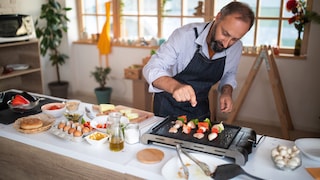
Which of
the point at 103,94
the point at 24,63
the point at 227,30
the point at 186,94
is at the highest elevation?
the point at 227,30

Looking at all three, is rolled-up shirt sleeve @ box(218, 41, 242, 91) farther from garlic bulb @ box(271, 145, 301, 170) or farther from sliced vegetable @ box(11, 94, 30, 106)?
sliced vegetable @ box(11, 94, 30, 106)

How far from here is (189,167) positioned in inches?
53.1

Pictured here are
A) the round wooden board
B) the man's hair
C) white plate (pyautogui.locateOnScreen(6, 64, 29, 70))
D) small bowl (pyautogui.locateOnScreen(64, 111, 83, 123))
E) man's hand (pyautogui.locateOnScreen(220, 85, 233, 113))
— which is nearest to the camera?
the round wooden board

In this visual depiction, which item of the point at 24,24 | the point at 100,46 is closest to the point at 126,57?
the point at 100,46

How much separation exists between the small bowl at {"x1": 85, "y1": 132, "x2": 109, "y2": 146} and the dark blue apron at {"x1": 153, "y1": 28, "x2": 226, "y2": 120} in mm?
703

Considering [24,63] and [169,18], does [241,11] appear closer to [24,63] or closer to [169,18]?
[169,18]

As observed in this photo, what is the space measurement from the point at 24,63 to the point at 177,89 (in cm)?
292

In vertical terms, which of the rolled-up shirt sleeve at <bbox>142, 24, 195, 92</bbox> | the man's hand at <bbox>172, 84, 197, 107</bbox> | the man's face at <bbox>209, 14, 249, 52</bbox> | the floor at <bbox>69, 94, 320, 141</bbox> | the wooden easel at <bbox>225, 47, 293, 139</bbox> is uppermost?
the man's face at <bbox>209, 14, 249, 52</bbox>

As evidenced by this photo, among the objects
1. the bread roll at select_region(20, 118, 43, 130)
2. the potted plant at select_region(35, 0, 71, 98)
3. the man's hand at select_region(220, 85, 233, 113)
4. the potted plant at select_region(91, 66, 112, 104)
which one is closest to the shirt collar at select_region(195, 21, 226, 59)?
the man's hand at select_region(220, 85, 233, 113)

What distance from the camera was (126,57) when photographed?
14.9 feet

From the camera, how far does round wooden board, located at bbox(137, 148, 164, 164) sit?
139 cm

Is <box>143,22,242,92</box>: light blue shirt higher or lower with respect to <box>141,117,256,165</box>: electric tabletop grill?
higher

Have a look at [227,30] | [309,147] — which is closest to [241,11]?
[227,30]

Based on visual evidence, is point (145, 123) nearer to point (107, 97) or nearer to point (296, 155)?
point (296, 155)
